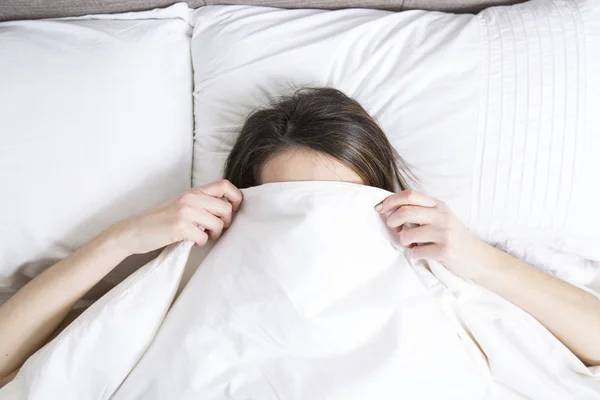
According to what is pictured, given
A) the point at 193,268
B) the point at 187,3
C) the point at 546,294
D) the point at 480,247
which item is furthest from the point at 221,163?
the point at 546,294

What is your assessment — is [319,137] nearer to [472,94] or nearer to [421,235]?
[421,235]

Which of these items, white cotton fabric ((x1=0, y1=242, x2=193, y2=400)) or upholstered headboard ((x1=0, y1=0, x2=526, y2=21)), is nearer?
white cotton fabric ((x1=0, y1=242, x2=193, y2=400))

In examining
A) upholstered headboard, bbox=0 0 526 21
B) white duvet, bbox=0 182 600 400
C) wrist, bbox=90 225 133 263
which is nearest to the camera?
white duvet, bbox=0 182 600 400

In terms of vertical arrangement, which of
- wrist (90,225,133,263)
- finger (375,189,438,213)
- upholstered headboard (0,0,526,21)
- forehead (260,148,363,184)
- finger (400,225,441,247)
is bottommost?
wrist (90,225,133,263)

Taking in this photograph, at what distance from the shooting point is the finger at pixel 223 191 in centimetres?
84

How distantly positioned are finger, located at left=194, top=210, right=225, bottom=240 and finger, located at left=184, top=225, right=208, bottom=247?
0.01 meters

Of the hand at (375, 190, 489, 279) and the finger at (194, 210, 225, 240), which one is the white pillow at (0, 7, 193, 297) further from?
the hand at (375, 190, 489, 279)

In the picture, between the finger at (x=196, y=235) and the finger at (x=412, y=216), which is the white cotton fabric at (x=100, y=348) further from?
the finger at (x=412, y=216)

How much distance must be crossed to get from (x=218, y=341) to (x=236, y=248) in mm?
→ 154

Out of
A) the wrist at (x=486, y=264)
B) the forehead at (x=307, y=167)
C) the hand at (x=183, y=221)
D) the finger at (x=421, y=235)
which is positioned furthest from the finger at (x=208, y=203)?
the wrist at (x=486, y=264)

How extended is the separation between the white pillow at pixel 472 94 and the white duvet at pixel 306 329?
0.71 ft

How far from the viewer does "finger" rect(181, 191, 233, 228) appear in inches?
32.1

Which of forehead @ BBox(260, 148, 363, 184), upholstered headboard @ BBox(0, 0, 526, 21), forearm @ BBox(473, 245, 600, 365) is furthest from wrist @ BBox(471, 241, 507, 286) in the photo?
upholstered headboard @ BBox(0, 0, 526, 21)

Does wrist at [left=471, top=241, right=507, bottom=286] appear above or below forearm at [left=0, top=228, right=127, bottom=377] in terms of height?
above
